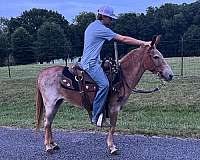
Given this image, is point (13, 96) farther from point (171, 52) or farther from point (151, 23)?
point (151, 23)

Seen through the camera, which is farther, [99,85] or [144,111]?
[144,111]

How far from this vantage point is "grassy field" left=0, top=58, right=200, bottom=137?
1040cm

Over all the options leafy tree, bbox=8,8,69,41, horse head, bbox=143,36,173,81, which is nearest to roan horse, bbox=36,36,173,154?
horse head, bbox=143,36,173,81

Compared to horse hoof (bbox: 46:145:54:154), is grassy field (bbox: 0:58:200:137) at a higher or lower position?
lower

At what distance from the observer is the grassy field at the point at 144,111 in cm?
1040

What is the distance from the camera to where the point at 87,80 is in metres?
7.84

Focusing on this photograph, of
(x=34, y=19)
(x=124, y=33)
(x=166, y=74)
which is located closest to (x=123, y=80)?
(x=166, y=74)

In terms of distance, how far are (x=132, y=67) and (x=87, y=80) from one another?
0.81 m

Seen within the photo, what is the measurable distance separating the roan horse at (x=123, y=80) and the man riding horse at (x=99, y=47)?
0.78 ft

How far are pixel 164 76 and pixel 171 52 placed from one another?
20.7 meters

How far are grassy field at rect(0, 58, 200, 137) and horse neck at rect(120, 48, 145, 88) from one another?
6.39 ft

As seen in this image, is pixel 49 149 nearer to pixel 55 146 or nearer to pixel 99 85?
pixel 55 146

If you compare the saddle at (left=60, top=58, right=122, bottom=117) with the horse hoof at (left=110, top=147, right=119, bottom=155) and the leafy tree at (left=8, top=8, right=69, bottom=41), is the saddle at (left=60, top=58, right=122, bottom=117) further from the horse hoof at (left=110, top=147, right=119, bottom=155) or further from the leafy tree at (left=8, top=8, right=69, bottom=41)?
the leafy tree at (left=8, top=8, right=69, bottom=41)

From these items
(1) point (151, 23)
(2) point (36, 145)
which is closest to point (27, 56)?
(1) point (151, 23)
